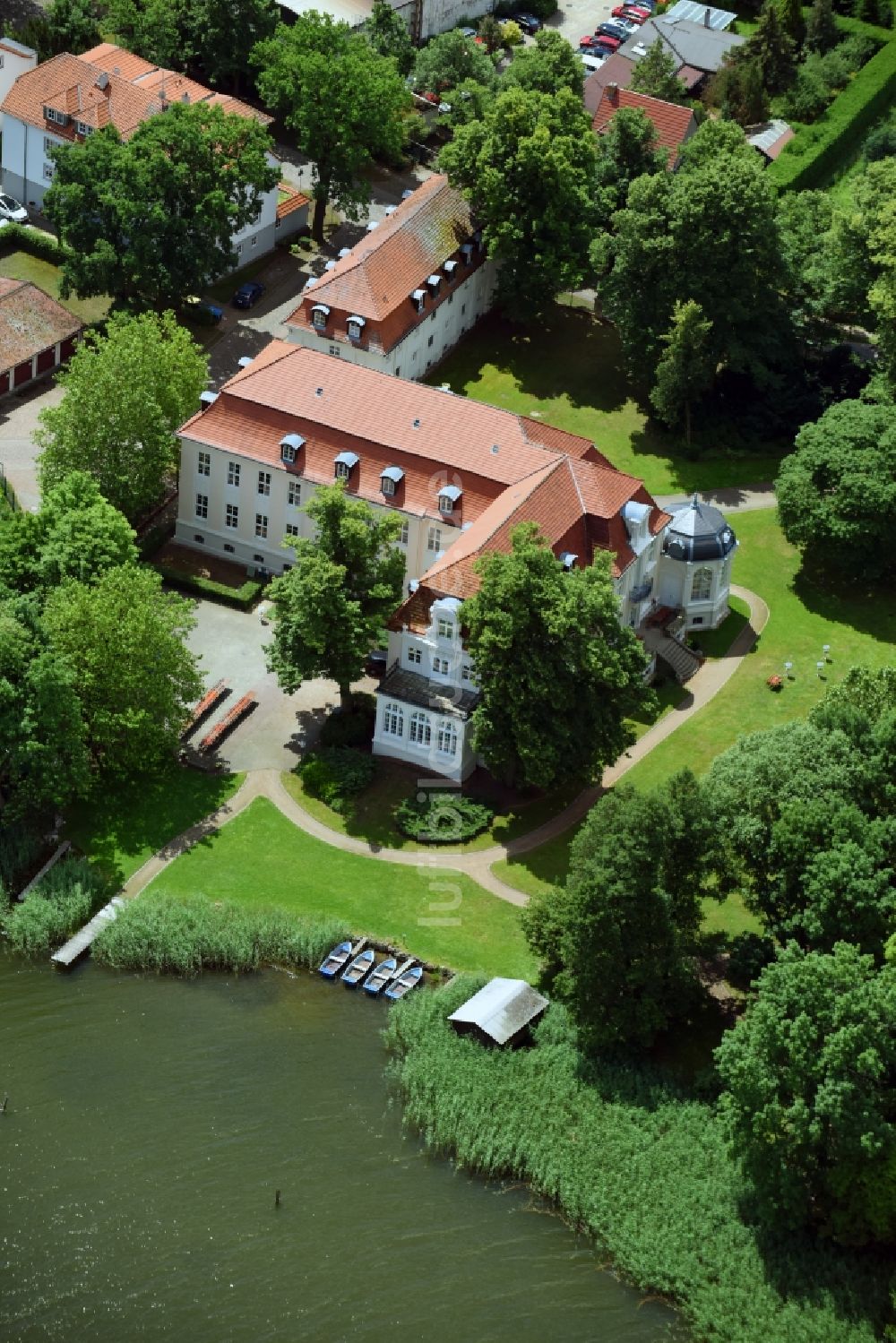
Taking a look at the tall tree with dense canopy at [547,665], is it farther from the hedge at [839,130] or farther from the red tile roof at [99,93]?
the hedge at [839,130]

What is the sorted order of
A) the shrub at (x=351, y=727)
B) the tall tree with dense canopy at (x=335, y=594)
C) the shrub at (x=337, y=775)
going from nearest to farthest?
the tall tree with dense canopy at (x=335, y=594) < the shrub at (x=337, y=775) < the shrub at (x=351, y=727)

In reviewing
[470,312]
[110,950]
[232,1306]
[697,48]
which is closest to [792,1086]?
[232,1306]

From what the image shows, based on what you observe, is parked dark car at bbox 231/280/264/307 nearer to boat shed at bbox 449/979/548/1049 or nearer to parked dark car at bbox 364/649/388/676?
parked dark car at bbox 364/649/388/676

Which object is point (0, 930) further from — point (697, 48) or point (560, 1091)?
point (697, 48)

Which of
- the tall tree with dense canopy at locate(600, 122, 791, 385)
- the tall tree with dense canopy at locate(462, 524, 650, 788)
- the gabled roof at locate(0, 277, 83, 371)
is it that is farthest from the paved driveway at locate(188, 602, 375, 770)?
the tall tree with dense canopy at locate(600, 122, 791, 385)

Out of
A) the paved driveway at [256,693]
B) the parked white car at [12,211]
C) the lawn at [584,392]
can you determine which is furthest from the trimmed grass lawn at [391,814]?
the parked white car at [12,211]

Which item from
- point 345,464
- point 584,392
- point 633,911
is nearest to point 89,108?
point 584,392

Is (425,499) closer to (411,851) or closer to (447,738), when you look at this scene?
(447,738)

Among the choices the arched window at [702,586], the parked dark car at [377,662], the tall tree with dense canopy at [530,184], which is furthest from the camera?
the tall tree with dense canopy at [530,184]
